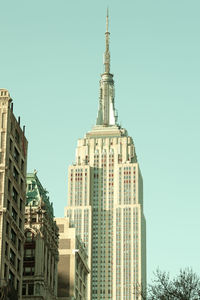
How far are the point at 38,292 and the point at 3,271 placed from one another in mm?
35098

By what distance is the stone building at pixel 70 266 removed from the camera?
6870 inches

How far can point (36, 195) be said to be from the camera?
156 metres

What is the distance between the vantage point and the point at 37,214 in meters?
148

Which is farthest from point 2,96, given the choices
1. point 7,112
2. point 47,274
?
point 47,274

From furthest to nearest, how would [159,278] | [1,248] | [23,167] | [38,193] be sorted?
[38,193]
[23,167]
[1,248]
[159,278]

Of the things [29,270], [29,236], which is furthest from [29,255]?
[29,236]

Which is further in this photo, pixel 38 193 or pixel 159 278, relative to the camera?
pixel 38 193

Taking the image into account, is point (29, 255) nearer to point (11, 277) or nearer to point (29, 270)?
point (29, 270)

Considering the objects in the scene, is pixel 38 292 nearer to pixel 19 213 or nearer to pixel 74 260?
pixel 19 213

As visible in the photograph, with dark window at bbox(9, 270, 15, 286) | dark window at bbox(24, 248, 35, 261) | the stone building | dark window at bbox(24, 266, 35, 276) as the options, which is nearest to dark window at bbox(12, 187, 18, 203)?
dark window at bbox(9, 270, 15, 286)

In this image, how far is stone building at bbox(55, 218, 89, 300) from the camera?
174 metres

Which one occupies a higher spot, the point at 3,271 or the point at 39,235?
the point at 39,235

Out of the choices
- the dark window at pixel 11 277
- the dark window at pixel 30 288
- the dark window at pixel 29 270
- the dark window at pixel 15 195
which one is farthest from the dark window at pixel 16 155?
the dark window at pixel 30 288

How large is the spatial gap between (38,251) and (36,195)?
14.5m
